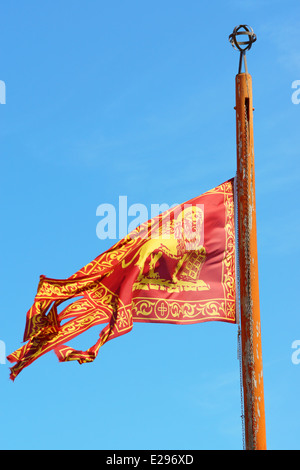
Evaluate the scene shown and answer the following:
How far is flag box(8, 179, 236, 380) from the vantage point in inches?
477

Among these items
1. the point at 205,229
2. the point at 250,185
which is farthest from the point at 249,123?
the point at 205,229

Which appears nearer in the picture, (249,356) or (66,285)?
(249,356)

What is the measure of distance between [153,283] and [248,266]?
2000mm

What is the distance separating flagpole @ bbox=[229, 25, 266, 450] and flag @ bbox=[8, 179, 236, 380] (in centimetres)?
126

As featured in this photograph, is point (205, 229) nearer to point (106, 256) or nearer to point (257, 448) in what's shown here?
point (106, 256)

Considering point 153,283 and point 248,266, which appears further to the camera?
point 153,283

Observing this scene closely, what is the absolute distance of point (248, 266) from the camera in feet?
36.0

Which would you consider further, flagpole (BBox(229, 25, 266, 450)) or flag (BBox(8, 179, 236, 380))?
flag (BBox(8, 179, 236, 380))

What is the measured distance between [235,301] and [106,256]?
218 centimetres

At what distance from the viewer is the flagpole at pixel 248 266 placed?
10273mm

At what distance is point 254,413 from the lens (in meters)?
10.2

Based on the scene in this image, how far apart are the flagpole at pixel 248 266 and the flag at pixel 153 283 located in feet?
4.12

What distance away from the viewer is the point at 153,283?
12.5 metres

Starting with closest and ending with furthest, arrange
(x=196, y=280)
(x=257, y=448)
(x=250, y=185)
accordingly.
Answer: (x=257, y=448)
(x=250, y=185)
(x=196, y=280)
